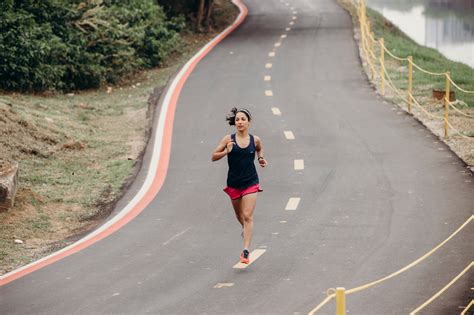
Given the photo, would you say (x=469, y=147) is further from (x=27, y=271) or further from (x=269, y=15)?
(x=269, y=15)

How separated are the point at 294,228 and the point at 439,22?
53.4m

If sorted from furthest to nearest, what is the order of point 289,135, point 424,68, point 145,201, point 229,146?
point 424,68
point 289,135
point 145,201
point 229,146

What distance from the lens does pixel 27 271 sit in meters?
14.0

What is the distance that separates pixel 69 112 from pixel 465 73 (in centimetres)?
1547

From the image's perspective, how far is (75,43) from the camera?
32781 millimetres

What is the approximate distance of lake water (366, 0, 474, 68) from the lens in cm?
5544

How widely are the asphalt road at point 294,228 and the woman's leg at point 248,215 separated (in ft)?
1.21

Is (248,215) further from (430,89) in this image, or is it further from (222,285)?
(430,89)

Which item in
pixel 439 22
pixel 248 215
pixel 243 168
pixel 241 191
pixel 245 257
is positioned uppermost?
pixel 243 168

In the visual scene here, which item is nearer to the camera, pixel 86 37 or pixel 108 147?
pixel 108 147

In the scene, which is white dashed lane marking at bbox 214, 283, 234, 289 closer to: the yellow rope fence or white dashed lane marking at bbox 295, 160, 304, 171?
white dashed lane marking at bbox 295, 160, 304, 171

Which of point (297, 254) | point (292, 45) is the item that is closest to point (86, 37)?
point (292, 45)

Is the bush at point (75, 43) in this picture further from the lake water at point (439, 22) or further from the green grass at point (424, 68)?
the lake water at point (439, 22)

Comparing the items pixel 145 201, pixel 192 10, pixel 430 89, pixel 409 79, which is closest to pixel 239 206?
pixel 145 201
